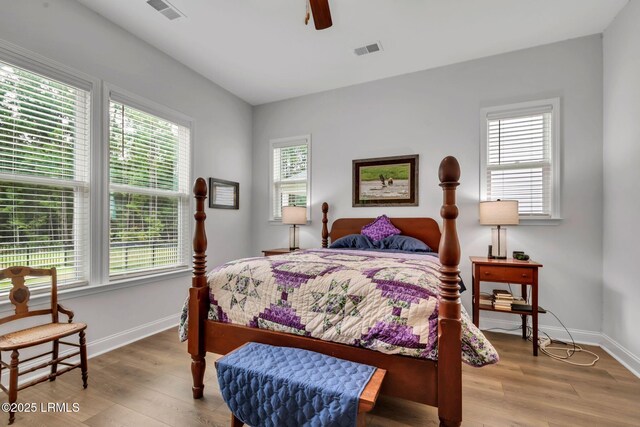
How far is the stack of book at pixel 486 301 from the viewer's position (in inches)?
112

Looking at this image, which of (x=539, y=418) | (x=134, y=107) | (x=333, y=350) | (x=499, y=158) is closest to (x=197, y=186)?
(x=333, y=350)

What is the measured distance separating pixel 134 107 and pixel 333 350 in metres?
2.96

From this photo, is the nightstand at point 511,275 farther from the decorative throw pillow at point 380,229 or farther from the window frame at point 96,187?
the window frame at point 96,187

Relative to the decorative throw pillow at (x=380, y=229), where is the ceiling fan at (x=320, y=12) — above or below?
above

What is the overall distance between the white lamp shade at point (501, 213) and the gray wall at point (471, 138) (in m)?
0.42

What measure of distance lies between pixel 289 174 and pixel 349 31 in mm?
2098

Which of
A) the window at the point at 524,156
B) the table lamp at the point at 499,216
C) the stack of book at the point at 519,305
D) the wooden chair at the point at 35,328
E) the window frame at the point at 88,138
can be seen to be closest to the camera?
the wooden chair at the point at 35,328

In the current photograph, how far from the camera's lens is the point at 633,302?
2.39 meters

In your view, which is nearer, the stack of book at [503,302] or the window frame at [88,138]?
the window frame at [88,138]

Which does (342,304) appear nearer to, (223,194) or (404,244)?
(404,244)

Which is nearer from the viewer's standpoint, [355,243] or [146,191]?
[146,191]

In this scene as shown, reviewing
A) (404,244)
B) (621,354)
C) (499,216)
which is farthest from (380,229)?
(621,354)

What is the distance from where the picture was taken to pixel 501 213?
9.34ft

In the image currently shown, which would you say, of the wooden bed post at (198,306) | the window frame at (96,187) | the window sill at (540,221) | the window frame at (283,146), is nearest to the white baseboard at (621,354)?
the window sill at (540,221)
